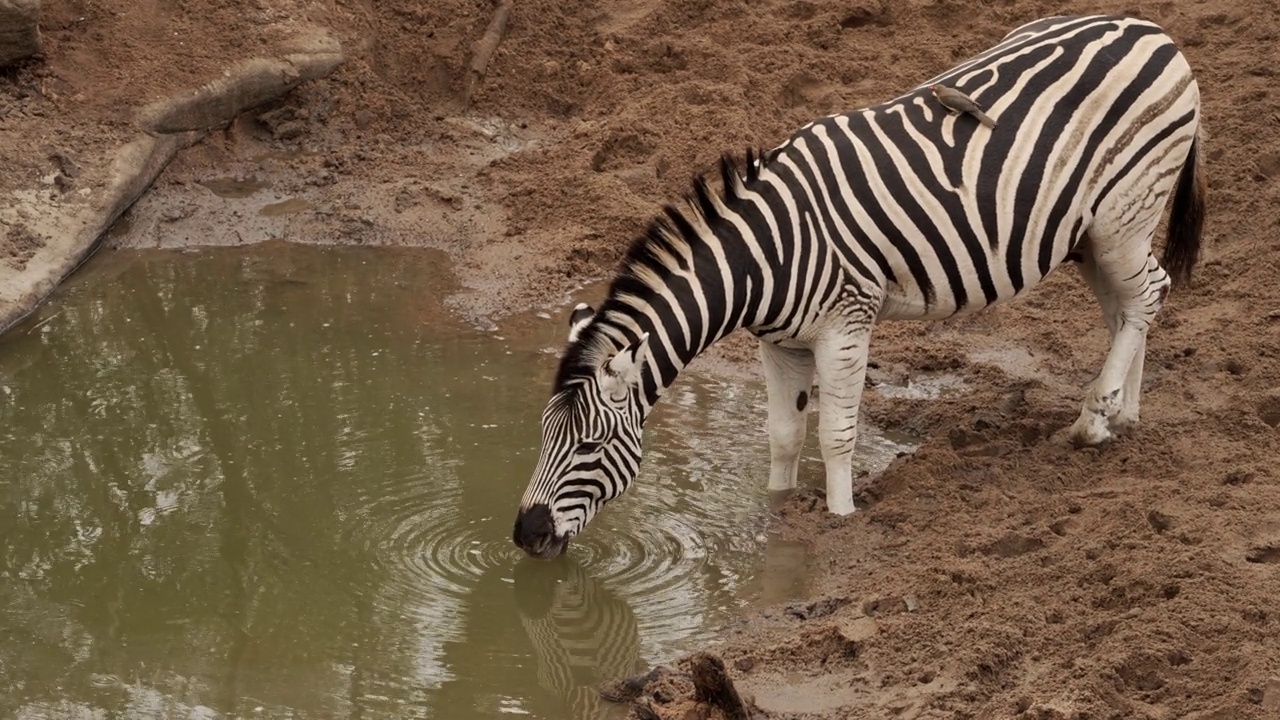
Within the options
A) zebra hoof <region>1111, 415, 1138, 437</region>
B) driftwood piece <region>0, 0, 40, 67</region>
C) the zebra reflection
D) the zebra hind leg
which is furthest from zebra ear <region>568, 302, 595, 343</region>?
driftwood piece <region>0, 0, 40, 67</region>

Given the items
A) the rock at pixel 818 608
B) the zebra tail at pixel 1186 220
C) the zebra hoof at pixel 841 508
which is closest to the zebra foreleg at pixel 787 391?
the zebra hoof at pixel 841 508

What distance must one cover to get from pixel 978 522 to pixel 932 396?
1.98 m

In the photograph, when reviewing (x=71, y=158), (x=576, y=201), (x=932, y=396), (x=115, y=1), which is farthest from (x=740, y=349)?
(x=115, y=1)

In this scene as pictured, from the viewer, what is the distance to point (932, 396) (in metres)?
8.96

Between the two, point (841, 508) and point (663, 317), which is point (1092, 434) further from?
point (663, 317)

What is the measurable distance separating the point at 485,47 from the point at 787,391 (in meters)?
6.24

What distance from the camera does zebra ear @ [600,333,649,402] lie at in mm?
6508

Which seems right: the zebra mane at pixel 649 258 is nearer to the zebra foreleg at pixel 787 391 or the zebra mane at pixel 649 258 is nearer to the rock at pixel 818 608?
the zebra foreleg at pixel 787 391

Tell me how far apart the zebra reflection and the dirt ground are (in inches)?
19.7

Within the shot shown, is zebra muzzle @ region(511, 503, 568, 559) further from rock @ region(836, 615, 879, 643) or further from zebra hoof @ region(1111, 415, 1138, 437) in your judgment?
zebra hoof @ region(1111, 415, 1138, 437)

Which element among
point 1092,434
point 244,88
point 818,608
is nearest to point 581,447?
point 818,608

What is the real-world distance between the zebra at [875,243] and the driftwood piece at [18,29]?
5.79m

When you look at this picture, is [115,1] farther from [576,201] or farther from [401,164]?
[576,201]

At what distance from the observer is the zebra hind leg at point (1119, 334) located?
7598 mm
